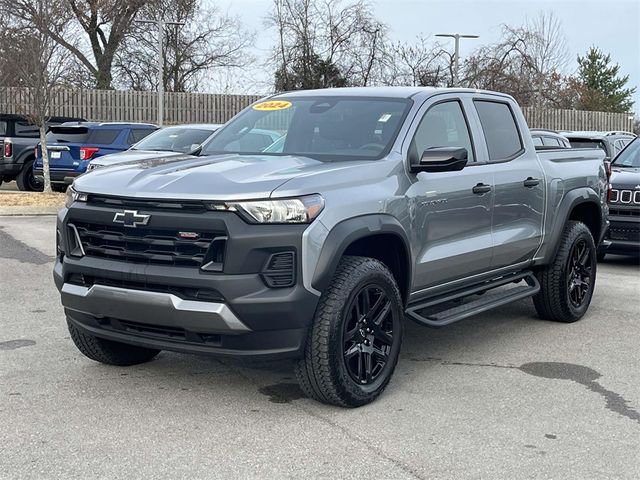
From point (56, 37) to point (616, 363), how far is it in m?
15.9

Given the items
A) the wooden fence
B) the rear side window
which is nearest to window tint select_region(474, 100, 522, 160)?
the rear side window

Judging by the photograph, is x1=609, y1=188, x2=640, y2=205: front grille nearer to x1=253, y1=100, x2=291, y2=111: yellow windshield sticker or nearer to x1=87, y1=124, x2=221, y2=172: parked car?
x1=253, y1=100, x2=291, y2=111: yellow windshield sticker

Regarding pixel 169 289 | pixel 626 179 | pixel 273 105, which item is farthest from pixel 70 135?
pixel 169 289

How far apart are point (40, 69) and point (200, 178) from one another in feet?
49.9

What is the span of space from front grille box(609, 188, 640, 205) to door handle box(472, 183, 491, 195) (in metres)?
4.65

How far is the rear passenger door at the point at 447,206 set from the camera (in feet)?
17.7

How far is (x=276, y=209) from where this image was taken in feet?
14.7

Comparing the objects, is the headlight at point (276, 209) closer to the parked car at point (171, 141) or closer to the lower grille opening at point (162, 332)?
the lower grille opening at point (162, 332)

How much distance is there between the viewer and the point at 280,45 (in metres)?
34.8

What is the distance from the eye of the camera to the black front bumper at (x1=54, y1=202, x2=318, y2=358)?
4395mm

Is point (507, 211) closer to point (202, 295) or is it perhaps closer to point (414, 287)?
point (414, 287)

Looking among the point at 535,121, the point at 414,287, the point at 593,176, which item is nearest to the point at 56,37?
the point at 593,176

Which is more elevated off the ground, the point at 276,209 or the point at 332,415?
the point at 276,209

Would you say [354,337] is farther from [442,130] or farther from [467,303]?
[442,130]
